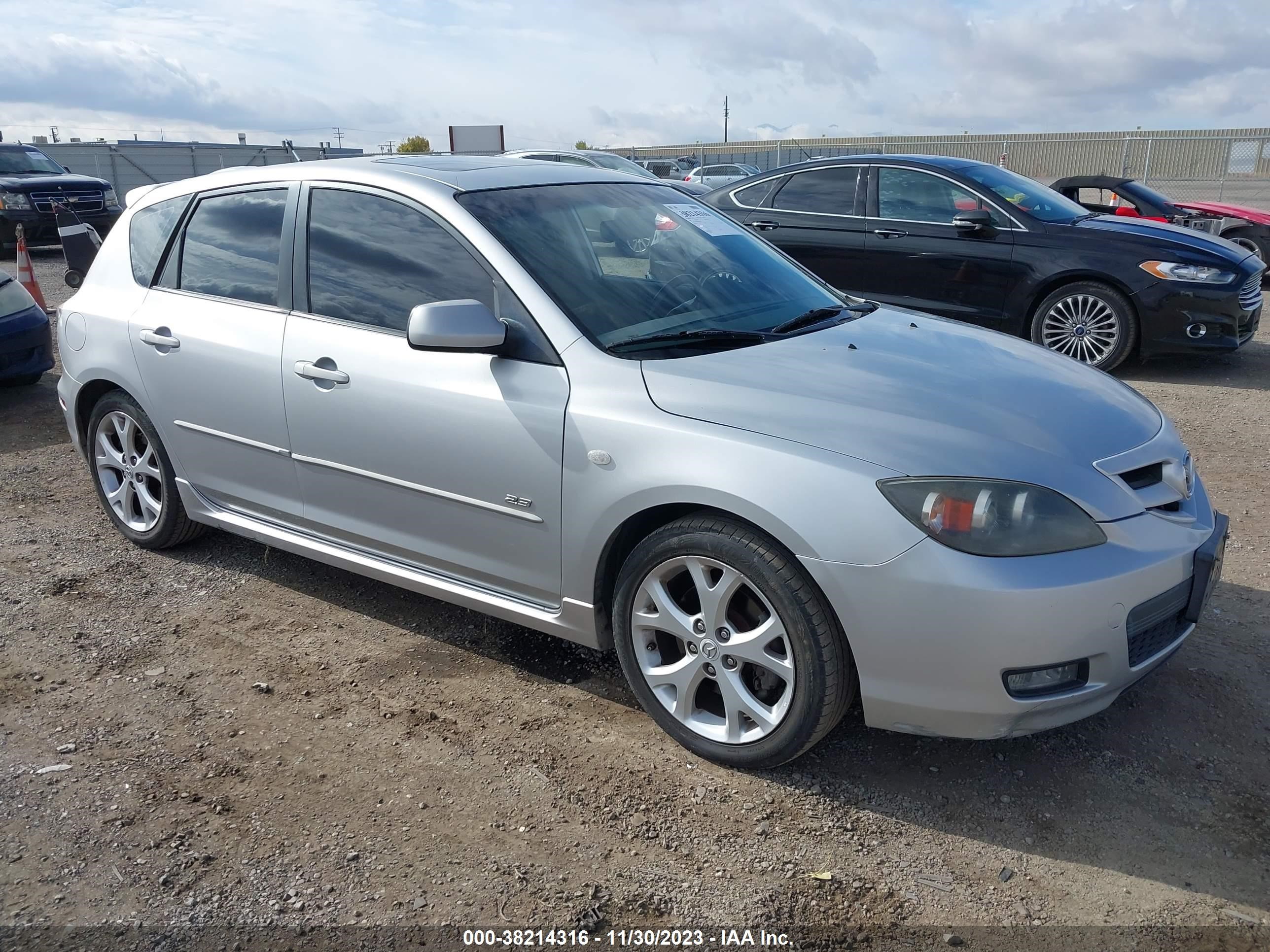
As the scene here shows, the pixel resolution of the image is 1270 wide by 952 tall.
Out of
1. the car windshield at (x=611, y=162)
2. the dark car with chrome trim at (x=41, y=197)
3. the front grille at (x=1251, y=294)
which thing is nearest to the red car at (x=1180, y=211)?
the front grille at (x=1251, y=294)

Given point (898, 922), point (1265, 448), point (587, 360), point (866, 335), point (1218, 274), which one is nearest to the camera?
point (898, 922)

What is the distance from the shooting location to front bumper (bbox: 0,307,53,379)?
24.7ft

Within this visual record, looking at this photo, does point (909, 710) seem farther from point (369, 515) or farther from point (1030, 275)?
point (1030, 275)

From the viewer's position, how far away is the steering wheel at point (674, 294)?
3480 millimetres

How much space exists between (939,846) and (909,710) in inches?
15.0

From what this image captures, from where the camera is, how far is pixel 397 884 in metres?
2.62

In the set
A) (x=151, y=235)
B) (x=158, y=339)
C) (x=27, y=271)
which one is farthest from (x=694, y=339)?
(x=27, y=271)

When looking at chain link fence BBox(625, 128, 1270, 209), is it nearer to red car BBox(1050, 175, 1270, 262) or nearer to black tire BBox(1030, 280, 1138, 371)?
red car BBox(1050, 175, 1270, 262)

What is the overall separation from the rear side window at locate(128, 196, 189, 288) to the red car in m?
9.08

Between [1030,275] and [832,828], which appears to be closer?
[832,828]

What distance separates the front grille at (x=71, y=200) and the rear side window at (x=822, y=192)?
41.8 ft

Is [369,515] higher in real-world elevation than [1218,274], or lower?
lower

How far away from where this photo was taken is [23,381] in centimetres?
791

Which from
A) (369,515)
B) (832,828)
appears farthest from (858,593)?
(369,515)
